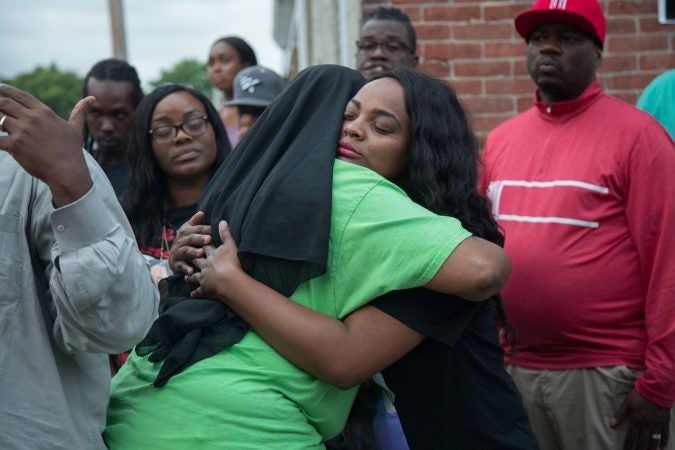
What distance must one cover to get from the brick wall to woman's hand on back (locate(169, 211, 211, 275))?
3.26 m

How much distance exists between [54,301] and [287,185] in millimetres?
628

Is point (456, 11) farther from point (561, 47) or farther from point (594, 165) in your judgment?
point (594, 165)

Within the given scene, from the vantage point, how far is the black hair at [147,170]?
398 cm

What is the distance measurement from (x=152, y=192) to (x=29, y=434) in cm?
212

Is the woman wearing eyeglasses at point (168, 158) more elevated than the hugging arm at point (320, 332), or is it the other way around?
the woman wearing eyeglasses at point (168, 158)

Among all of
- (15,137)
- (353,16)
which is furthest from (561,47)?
(15,137)

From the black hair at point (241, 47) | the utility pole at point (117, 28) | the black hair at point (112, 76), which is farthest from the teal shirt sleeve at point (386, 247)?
the utility pole at point (117, 28)

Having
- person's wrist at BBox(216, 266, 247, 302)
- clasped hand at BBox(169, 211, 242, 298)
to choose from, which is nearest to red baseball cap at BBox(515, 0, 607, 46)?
clasped hand at BBox(169, 211, 242, 298)

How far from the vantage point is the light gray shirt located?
1933mm

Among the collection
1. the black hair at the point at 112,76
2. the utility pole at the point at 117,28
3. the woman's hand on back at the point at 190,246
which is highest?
the utility pole at the point at 117,28

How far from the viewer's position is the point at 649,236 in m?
3.58

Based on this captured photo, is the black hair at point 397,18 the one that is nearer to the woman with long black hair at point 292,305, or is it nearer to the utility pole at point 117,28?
the woman with long black hair at point 292,305

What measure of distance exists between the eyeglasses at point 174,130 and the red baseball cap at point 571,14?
1.45 metres

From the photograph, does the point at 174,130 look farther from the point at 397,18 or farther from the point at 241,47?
the point at 241,47
